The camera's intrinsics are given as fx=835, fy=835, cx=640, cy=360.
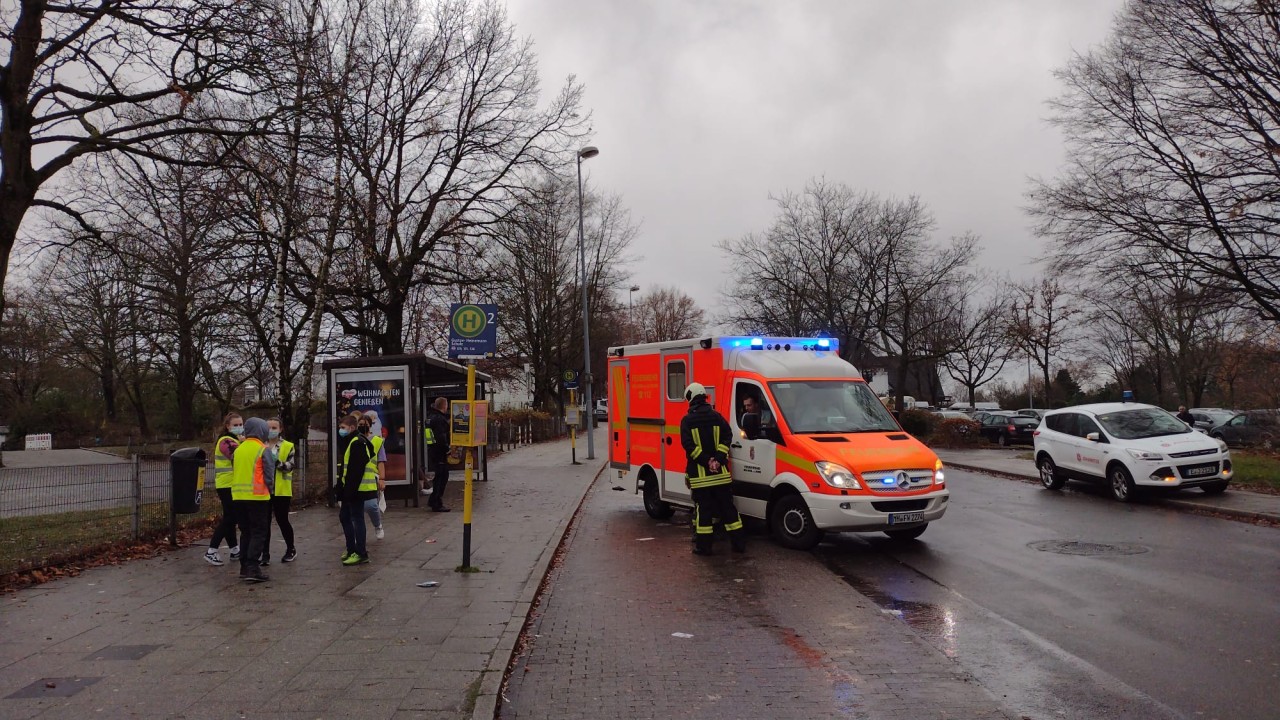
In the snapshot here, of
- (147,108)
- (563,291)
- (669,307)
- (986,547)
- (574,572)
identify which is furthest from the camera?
(669,307)

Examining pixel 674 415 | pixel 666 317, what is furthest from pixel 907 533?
pixel 666 317

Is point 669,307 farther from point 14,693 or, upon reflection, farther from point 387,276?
point 14,693

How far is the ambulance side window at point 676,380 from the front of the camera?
12148 millimetres

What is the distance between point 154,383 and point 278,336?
29.1 m

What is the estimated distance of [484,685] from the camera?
504cm

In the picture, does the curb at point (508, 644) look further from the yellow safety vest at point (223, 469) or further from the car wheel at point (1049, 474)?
the car wheel at point (1049, 474)

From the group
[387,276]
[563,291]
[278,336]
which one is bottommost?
[278,336]

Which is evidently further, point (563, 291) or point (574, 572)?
point (563, 291)

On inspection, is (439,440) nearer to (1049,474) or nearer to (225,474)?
(225,474)

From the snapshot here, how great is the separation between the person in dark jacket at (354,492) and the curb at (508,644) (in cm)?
201

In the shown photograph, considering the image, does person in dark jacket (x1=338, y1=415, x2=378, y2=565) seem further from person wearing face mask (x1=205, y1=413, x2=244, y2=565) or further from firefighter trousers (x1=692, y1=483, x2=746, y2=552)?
firefighter trousers (x1=692, y1=483, x2=746, y2=552)

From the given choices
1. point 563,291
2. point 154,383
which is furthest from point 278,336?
point 563,291

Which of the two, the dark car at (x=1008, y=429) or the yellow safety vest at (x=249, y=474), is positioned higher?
the yellow safety vest at (x=249, y=474)

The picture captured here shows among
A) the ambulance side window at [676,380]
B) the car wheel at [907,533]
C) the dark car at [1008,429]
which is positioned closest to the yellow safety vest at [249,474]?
the ambulance side window at [676,380]
